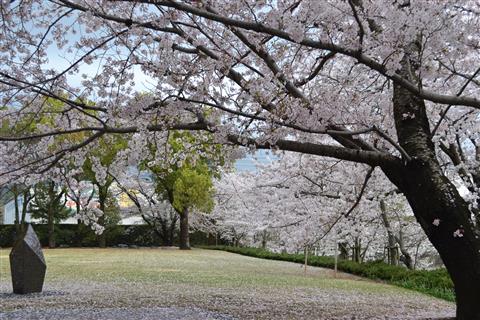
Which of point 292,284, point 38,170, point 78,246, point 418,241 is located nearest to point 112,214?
point 78,246

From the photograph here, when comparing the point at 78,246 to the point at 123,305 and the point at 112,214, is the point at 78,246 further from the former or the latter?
the point at 123,305

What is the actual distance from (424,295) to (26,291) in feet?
22.8

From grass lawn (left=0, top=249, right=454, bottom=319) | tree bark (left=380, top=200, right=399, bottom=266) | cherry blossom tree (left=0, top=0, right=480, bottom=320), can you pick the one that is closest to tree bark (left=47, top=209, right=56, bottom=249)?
grass lawn (left=0, top=249, right=454, bottom=319)

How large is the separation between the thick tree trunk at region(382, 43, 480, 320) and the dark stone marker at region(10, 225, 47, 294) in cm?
545

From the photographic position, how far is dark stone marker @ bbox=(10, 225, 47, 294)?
304 inches

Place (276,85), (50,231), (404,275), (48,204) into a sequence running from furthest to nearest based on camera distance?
(48,204) → (50,231) → (404,275) → (276,85)

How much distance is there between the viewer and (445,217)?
15.4 ft

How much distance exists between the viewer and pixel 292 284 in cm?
1048

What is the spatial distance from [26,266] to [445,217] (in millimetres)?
6032

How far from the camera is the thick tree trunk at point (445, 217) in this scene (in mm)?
4645

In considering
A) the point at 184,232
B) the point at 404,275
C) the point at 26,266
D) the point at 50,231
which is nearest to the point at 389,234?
the point at 404,275

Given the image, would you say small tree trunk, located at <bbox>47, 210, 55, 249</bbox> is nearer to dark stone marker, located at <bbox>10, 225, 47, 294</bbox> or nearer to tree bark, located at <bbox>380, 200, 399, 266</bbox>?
tree bark, located at <bbox>380, 200, 399, 266</bbox>

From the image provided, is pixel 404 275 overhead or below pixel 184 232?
below

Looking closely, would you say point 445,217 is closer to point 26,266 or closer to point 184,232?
point 26,266
